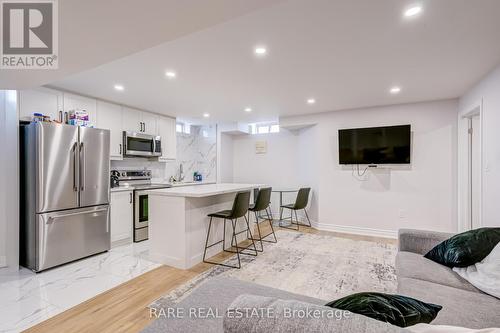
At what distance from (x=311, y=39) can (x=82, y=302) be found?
310cm

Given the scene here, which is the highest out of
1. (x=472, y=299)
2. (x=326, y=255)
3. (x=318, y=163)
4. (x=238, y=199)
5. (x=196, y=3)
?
(x=196, y=3)

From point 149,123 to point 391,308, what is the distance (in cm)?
486

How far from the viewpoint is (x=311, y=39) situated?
213 cm

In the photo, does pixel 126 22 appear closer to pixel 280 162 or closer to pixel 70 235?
pixel 70 235

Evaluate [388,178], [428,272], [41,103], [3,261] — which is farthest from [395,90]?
[3,261]

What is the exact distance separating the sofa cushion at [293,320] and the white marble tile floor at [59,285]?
2.15 meters

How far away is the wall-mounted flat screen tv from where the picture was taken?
4.17 meters

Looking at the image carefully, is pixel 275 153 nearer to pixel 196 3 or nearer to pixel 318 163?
pixel 318 163

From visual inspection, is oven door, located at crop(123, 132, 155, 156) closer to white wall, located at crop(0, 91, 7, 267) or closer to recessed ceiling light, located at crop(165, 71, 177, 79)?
white wall, located at crop(0, 91, 7, 267)

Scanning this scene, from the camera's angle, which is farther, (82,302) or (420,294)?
(82,302)

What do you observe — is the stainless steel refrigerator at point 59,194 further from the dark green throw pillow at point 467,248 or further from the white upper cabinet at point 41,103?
→ the dark green throw pillow at point 467,248

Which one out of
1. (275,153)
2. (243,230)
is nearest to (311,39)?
(243,230)

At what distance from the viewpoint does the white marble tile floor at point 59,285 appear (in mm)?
2008

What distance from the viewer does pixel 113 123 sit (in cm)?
413
